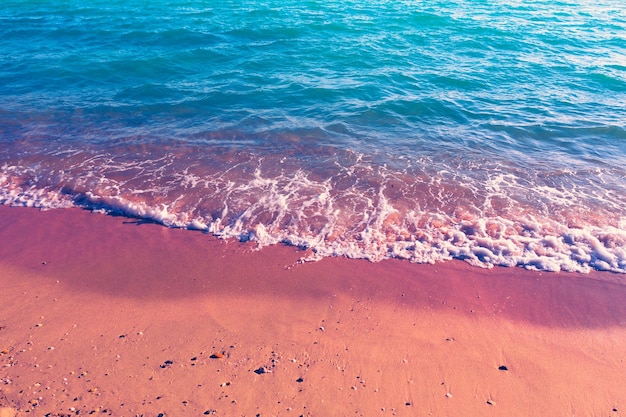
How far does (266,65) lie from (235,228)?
40.1 ft

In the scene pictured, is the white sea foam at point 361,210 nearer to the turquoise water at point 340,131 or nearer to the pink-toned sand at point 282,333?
the turquoise water at point 340,131

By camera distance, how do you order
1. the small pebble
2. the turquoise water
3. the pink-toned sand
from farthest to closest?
the turquoise water < the small pebble < the pink-toned sand

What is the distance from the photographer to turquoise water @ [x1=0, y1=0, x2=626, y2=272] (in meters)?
9.41

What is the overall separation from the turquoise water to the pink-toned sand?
883mm

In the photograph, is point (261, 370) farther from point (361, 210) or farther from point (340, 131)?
point (340, 131)

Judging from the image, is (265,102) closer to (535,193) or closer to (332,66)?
(332,66)

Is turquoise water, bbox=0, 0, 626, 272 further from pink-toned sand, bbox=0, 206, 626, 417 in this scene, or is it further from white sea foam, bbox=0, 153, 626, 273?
pink-toned sand, bbox=0, 206, 626, 417

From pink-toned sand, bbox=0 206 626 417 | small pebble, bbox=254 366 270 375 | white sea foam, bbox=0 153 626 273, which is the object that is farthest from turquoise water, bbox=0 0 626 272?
small pebble, bbox=254 366 270 375

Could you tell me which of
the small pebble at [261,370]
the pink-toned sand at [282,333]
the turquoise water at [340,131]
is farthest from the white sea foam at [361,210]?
→ the small pebble at [261,370]

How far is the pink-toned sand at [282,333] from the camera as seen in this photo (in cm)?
567

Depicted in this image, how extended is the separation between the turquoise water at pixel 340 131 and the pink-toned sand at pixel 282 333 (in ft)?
2.90

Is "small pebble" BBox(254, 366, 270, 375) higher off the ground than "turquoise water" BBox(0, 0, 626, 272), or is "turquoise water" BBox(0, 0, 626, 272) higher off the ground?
"turquoise water" BBox(0, 0, 626, 272)

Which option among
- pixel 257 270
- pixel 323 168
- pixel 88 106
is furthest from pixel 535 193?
pixel 88 106

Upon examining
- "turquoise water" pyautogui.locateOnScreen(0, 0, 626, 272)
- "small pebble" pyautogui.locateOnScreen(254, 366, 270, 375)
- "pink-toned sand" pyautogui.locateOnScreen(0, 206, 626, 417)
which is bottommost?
"pink-toned sand" pyautogui.locateOnScreen(0, 206, 626, 417)
